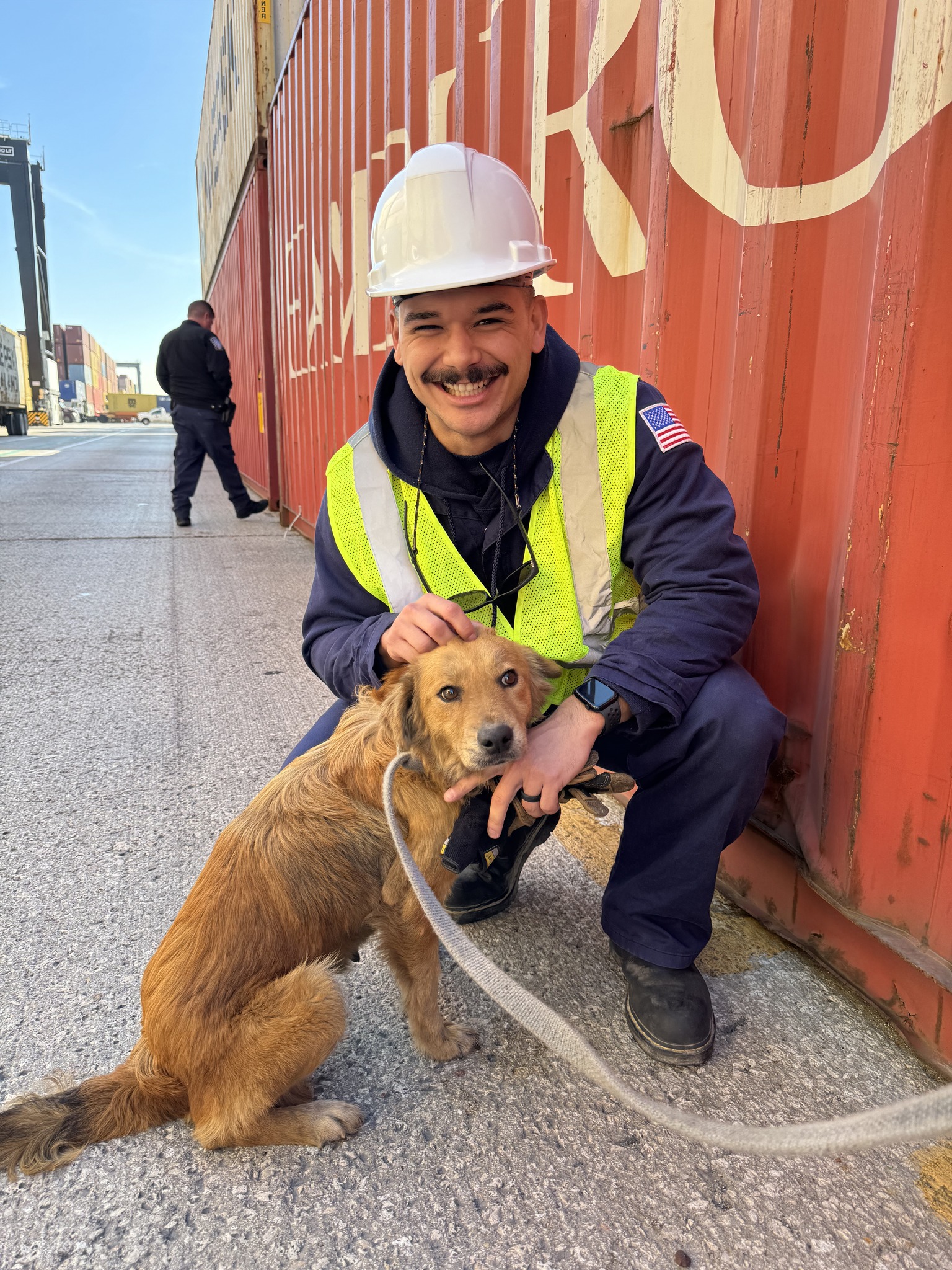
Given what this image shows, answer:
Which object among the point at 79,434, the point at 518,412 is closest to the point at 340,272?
the point at 518,412

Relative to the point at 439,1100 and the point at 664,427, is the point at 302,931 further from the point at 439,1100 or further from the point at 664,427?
the point at 664,427

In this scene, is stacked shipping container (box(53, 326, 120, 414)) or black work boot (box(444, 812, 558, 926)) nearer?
black work boot (box(444, 812, 558, 926))

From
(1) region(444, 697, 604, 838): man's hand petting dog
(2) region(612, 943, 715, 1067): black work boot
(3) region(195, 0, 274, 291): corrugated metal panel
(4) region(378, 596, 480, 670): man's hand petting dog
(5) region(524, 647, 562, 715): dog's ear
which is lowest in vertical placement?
(2) region(612, 943, 715, 1067): black work boot

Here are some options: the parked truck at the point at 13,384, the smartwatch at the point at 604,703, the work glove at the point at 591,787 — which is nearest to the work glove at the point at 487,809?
the work glove at the point at 591,787

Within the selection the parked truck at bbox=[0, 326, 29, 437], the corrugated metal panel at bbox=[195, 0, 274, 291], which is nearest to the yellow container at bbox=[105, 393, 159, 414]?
the parked truck at bbox=[0, 326, 29, 437]

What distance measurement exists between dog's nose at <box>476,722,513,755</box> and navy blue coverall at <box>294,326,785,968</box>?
0.26m

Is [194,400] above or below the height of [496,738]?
above

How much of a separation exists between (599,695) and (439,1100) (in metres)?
1.01

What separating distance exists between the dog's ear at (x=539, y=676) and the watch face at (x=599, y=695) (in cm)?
20

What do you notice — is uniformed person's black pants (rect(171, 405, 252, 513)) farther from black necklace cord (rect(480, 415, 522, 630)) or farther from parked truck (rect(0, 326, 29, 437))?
parked truck (rect(0, 326, 29, 437))

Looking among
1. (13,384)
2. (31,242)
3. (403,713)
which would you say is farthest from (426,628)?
(31,242)

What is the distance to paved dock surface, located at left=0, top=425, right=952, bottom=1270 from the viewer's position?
58.3 inches

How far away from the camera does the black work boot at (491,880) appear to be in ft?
8.11

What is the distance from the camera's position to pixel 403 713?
1.93m
